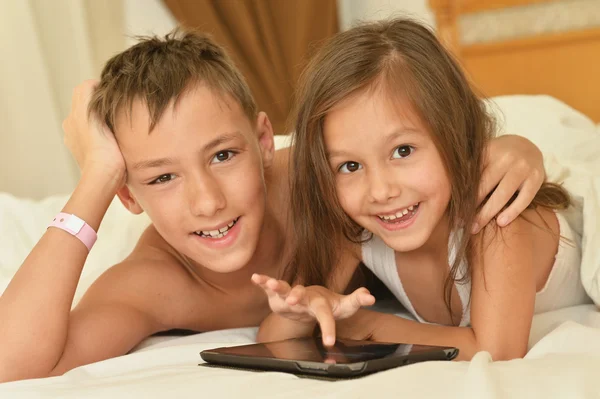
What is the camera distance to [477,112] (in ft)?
4.15

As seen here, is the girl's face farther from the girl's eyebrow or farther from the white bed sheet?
the white bed sheet

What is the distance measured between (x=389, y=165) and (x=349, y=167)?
76 millimetres

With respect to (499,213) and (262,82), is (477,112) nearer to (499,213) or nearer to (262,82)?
(499,213)

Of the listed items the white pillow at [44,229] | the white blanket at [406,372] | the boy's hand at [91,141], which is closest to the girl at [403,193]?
the white blanket at [406,372]

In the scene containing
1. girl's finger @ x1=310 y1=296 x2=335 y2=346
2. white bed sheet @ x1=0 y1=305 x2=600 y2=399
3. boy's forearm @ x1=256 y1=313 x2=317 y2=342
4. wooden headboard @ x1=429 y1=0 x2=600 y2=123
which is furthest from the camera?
wooden headboard @ x1=429 y1=0 x2=600 y2=123

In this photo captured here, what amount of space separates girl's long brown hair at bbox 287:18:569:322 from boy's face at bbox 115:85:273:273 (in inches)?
3.9

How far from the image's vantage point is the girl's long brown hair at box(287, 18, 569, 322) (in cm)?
119

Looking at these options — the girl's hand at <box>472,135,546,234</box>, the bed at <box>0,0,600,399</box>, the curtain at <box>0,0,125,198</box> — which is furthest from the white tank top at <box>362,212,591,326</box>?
the curtain at <box>0,0,125,198</box>

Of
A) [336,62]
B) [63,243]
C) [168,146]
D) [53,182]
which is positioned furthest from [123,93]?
[53,182]

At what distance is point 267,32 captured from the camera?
3352 mm

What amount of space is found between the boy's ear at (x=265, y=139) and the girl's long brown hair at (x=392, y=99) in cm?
18

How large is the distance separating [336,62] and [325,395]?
573 mm

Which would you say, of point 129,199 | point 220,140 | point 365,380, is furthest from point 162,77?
point 365,380

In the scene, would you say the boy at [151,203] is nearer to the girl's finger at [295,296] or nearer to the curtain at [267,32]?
the girl's finger at [295,296]
